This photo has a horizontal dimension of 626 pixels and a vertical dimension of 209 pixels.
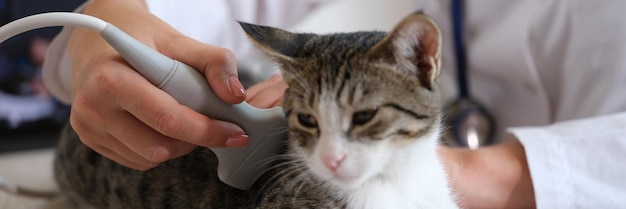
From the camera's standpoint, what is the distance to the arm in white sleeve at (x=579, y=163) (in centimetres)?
70

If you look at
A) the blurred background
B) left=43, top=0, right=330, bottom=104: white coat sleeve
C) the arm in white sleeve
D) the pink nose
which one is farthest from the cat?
the blurred background

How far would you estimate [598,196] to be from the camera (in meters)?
0.70

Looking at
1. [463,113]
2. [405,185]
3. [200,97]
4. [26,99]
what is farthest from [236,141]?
[26,99]

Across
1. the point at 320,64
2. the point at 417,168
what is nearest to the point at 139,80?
the point at 320,64

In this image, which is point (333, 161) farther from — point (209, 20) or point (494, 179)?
point (209, 20)

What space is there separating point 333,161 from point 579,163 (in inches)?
14.0

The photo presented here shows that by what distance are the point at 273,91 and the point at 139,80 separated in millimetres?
207

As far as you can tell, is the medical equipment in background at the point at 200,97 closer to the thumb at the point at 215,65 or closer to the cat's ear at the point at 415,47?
the thumb at the point at 215,65

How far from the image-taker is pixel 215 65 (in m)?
0.54

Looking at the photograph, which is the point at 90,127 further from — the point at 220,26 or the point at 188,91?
the point at 220,26

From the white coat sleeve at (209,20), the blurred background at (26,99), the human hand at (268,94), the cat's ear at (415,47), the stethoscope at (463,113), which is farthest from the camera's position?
the blurred background at (26,99)

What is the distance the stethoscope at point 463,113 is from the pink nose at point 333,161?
1.54 feet

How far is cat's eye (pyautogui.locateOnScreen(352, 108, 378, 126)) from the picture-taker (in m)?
0.53

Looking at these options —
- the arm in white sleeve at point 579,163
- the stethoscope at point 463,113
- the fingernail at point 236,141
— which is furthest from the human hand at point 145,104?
the stethoscope at point 463,113
